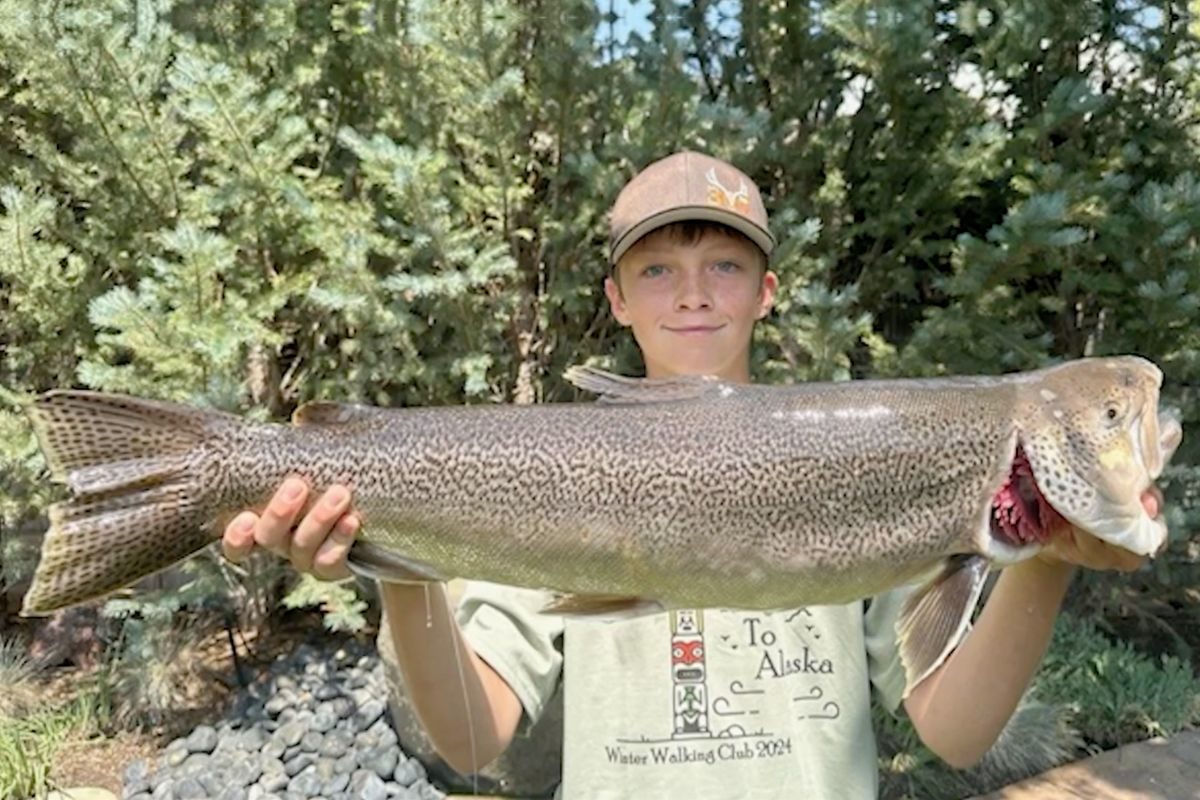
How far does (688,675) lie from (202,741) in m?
3.81

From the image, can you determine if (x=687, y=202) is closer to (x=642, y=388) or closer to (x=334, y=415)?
(x=642, y=388)

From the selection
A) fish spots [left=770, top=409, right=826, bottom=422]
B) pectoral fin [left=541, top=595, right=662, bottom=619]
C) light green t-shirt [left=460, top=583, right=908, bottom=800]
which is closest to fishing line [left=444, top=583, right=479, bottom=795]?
light green t-shirt [left=460, top=583, right=908, bottom=800]

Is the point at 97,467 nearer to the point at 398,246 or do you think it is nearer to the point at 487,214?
A: the point at 398,246

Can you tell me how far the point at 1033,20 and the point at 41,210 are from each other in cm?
487

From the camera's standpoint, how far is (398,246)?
573 cm

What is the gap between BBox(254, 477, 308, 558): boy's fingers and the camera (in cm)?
Answer: 243

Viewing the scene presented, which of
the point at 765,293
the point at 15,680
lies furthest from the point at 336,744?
the point at 765,293

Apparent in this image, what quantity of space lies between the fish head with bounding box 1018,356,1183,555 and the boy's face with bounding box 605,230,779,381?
99cm

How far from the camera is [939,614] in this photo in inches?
91.7

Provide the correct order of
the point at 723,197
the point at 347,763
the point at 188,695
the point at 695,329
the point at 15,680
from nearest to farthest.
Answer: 1. the point at 695,329
2. the point at 723,197
3. the point at 347,763
4. the point at 188,695
5. the point at 15,680

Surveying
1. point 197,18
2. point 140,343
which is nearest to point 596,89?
point 197,18

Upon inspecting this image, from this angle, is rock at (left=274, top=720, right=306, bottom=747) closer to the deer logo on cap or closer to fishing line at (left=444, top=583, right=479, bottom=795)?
→ fishing line at (left=444, top=583, right=479, bottom=795)

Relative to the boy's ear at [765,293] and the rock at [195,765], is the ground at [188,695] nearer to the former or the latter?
→ the rock at [195,765]

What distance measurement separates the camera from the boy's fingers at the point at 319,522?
7.94 ft
